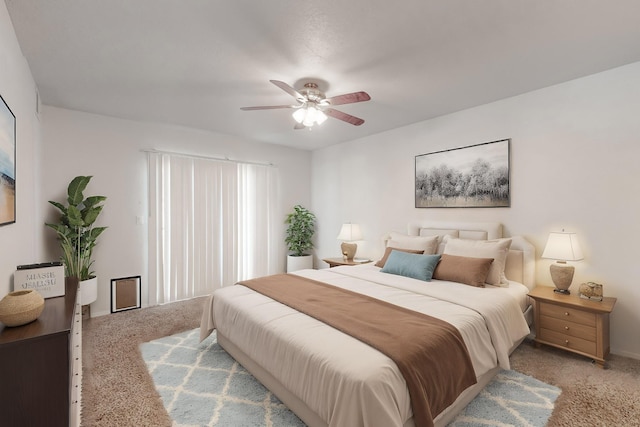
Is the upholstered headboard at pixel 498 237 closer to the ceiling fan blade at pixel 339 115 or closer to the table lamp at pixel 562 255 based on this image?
the table lamp at pixel 562 255

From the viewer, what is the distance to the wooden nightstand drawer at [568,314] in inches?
97.4

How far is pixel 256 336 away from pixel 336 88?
2.37 meters

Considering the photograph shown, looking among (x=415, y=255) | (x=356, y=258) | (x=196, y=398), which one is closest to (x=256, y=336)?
(x=196, y=398)

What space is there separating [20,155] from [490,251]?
4266mm

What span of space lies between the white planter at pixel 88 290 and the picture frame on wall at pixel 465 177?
4.23 metres

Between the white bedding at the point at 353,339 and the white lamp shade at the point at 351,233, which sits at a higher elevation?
the white lamp shade at the point at 351,233

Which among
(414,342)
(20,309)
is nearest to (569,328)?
(414,342)

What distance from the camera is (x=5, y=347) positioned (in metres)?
1.19

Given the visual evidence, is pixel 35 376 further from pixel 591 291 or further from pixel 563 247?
pixel 591 291

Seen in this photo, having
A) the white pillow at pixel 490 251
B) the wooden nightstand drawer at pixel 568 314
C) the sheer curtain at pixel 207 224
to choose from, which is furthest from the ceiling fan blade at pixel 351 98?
the sheer curtain at pixel 207 224

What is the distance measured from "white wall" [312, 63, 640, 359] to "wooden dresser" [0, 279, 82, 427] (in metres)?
3.80

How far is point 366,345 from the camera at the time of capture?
167cm

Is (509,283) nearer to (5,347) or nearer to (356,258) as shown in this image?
(356,258)

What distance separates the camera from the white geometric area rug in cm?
186
